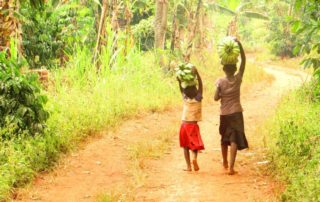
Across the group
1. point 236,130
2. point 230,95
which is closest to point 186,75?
point 230,95

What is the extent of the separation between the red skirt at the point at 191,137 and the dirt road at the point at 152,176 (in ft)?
1.32

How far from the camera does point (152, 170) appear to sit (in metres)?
7.47

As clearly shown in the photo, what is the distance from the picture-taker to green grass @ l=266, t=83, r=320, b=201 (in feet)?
16.9

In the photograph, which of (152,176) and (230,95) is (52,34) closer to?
(152,176)

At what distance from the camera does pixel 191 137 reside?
23.9 ft

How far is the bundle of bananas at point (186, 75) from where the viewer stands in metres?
7.25

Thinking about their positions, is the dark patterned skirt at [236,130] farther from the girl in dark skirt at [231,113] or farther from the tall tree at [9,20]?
the tall tree at [9,20]

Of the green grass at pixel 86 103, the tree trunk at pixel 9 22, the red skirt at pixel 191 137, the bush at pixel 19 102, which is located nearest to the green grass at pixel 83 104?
the green grass at pixel 86 103

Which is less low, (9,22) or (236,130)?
(9,22)

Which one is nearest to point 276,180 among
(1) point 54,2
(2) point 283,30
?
(1) point 54,2

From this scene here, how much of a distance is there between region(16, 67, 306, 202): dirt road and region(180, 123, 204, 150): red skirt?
40 cm

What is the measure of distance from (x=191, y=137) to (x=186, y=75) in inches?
35.7

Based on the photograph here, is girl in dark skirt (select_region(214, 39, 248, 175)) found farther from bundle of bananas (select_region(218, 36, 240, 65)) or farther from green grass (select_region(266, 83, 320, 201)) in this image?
green grass (select_region(266, 83, 320, 201))

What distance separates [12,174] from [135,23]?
1683 centimetres
